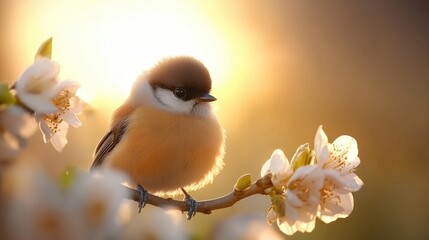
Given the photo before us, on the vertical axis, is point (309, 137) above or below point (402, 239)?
above

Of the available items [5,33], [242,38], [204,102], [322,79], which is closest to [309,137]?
[322,79]

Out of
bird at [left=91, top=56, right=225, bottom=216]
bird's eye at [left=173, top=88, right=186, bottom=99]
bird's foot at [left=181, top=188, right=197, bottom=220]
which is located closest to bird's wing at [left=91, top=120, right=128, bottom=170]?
bird at [left=91, top=56, right=225, bottom=216]

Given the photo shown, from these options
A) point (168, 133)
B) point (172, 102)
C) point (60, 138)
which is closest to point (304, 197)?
point (60, 138)

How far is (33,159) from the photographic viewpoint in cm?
27

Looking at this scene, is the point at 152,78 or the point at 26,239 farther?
the point at 152,78

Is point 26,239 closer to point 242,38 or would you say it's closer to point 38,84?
point 38,84

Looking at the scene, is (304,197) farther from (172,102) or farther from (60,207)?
(172,102)

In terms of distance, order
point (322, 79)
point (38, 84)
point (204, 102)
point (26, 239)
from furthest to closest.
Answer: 1. point (322, 79)
2. point (204, 102)
3. point (38, 84)
4. point (26, 239)

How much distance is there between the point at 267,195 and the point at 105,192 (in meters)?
0.32

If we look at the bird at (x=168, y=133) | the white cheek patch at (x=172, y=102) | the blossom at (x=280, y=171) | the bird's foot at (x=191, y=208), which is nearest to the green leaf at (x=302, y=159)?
the blossom at (x=280, y=171)

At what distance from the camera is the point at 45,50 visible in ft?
1.51

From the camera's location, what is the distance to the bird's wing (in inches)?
41.8

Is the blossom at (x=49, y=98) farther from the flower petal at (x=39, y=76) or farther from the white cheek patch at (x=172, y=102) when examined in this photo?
the white cheek patch at (x=172, y=102)

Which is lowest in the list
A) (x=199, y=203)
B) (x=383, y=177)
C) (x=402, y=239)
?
(x=402, y=239)
